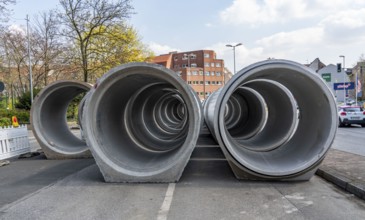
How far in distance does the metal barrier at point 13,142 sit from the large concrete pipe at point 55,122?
829mm

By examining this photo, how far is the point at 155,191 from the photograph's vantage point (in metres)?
6.20

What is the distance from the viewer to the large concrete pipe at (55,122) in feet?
34.9

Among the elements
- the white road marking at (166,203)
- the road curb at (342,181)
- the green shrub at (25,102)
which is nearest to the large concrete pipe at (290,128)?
the road curb at (342,181)

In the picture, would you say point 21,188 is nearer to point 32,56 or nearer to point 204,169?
point 204,169

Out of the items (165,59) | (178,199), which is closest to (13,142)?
(178,199)

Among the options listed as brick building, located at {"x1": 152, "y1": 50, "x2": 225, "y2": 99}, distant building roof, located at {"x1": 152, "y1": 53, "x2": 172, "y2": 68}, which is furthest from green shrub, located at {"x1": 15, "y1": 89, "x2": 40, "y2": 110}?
distant building roof, located at {"x1": 152, "y1": 53, "x2": 172, "y2": 68}

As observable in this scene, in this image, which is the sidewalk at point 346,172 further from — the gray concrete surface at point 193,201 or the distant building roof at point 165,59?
the distant building roof at point 165,59

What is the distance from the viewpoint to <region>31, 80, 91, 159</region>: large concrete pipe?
1064 cm

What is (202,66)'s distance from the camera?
298 ft

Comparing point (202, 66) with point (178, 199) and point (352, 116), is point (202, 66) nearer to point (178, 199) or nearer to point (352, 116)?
point (352, 116)

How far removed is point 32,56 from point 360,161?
102ft

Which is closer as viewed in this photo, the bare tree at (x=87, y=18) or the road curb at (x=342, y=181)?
the road curb at (x=342, y=181)

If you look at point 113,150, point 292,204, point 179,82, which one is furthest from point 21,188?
point 292,204

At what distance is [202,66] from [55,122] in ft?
264
